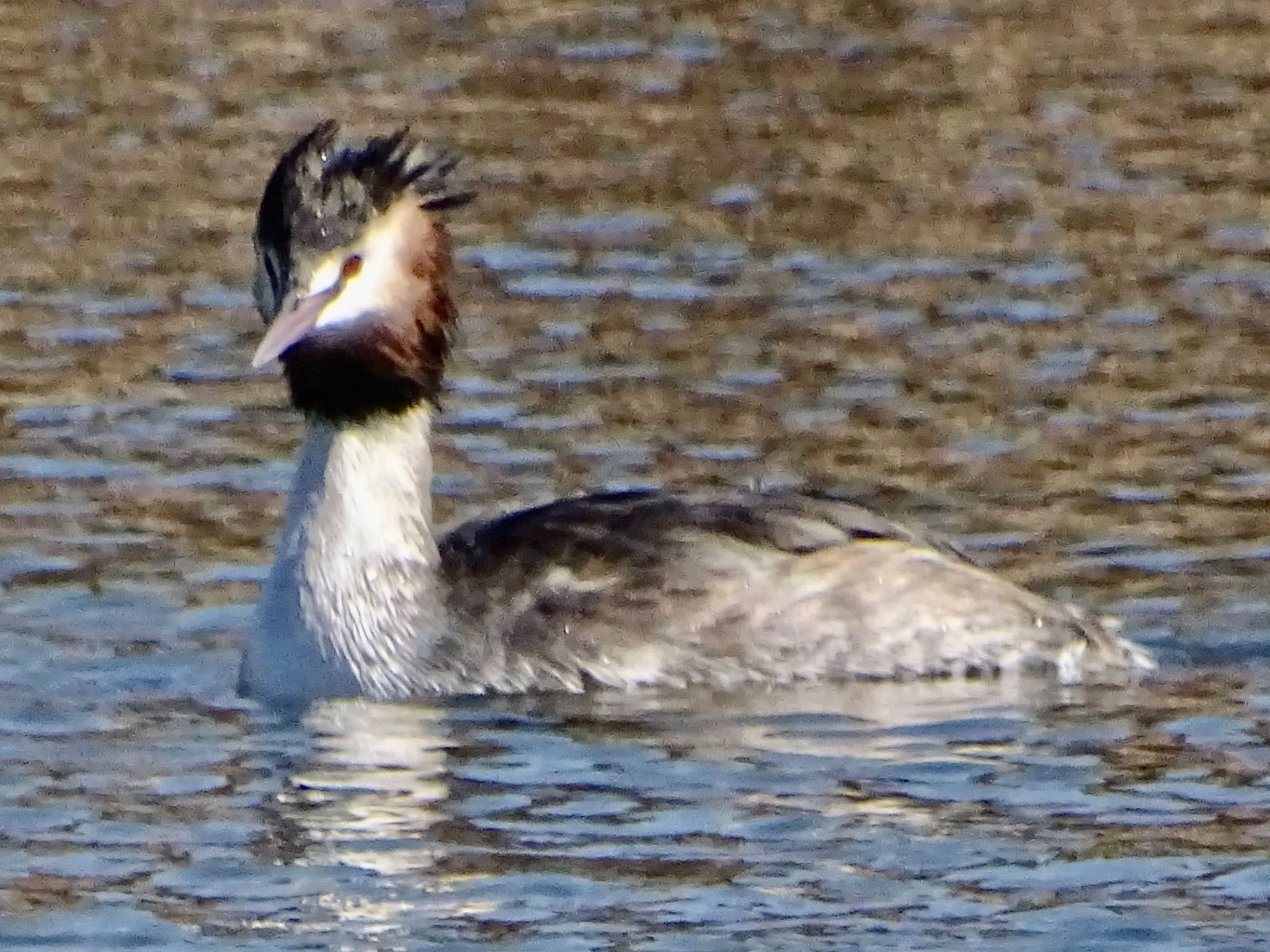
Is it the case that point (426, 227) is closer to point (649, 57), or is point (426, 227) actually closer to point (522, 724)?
point (522, 724)

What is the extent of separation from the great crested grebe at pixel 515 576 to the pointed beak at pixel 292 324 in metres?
0.10

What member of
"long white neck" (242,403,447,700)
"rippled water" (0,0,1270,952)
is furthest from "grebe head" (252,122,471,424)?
"rippled water" (0,0,1270,952)

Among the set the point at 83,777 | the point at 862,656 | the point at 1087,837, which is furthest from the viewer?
the point at 862,656

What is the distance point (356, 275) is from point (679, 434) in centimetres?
337

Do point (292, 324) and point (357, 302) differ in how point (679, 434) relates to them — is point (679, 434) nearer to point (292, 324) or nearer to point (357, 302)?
point (357, 302)

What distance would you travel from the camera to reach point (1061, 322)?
16.3 meters

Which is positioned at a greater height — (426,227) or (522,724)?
(426,227)

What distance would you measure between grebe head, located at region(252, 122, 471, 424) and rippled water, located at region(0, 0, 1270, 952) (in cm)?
111

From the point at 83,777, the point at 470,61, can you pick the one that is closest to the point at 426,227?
the point at 83,777

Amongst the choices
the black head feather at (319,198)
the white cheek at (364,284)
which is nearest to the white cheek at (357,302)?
the white cheek at (364,284)

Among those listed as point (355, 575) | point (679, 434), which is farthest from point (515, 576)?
point (679, 434)

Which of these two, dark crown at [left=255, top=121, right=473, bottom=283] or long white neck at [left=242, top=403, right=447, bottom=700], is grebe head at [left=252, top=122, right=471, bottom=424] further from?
long white neck at [left=242, top=403, right=447, bottom=700]

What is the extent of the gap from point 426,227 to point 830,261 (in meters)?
5.62

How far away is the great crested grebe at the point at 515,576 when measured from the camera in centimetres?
1177
